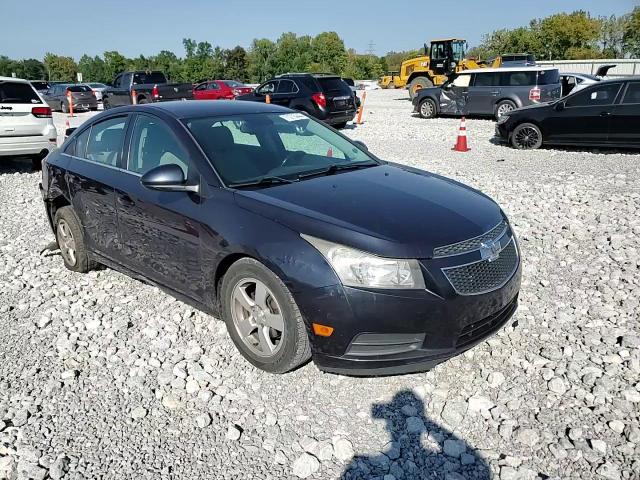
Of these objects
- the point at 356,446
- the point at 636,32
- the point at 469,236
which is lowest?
the point at 356,446

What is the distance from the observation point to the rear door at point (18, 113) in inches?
381

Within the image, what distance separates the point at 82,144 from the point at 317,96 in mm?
11443

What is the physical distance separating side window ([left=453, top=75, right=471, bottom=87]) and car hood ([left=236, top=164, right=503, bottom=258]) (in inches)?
597

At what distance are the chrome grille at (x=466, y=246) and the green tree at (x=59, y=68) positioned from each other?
102733 millimetres

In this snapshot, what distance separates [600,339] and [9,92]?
10446 mm

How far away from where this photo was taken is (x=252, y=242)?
3.19 meters

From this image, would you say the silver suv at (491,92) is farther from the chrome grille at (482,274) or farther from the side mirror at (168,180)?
the side mirror at (168,180)

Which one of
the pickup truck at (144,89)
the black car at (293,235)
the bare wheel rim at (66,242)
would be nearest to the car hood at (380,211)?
the black car at (293,235)

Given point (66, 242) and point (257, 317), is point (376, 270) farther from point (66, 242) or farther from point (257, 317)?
point (66, 242)

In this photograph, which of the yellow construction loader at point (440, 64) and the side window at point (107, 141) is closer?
the side window at point (107, 141)

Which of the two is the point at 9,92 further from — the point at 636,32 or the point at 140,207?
the point at 636,32

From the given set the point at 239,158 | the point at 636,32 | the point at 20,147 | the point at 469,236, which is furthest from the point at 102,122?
the point at 636,32

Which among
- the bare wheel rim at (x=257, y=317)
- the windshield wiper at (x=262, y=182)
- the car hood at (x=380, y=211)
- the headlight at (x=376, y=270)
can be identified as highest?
the windshield wiper at (x=262, y=182)

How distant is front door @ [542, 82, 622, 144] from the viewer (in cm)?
1097
